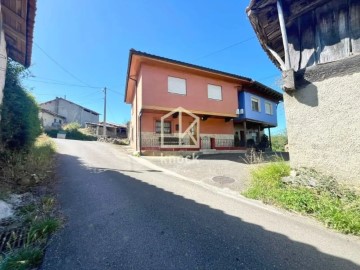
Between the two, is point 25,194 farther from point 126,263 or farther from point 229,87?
point 229,87

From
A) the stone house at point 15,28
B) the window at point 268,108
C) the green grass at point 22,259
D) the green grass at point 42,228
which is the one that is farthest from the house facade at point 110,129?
the green grass at point 22,259

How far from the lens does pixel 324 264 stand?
2.30 m

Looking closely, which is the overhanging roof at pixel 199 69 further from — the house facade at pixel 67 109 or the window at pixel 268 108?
the house facade at pixel 67 109

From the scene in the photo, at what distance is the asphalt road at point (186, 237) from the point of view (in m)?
2.26

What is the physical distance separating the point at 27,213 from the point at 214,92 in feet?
44.9

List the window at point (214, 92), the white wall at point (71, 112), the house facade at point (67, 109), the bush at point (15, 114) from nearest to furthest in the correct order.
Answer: the bush at point (15, 114) → the window at point (214, 92) → the house facade at point (67, 109) → the white wall at point (71, 112)

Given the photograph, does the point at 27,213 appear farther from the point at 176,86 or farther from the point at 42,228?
the point at 176,86

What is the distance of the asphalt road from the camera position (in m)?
2.26

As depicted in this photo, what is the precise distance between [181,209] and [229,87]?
45.4 ft

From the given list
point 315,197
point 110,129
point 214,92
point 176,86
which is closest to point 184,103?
point 176,86

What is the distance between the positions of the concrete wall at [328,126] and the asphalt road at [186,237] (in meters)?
1.59

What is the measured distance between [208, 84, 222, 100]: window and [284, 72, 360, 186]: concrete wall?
9731mm

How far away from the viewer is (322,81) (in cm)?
466

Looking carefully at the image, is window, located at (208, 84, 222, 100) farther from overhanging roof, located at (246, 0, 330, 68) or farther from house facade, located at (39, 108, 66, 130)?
house facade, located at (39, 108, 66, 130)
